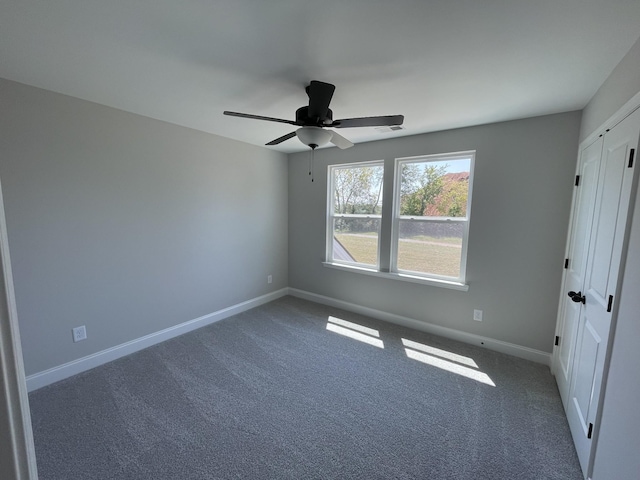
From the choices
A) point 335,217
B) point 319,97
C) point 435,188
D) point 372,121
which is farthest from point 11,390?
point 335,217

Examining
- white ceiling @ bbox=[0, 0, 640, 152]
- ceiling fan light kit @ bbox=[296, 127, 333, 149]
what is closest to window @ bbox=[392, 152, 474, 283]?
white ceiling @ bbox=[0, 0, 640, 152]

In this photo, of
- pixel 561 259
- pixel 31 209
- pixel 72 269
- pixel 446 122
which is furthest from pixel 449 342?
pixel 31 209

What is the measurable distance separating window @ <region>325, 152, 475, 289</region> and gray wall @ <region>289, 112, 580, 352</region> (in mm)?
139

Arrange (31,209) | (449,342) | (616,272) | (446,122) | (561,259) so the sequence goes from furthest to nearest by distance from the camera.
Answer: (449,342)
(446,122)
(561,259)
(31,209)
(616,272)

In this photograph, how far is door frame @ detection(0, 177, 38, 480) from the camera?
47 cm

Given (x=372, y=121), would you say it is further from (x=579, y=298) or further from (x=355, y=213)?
(x=355, y=213)

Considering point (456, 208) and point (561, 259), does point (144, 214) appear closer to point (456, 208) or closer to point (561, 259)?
point (456, 208)

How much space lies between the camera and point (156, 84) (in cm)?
207

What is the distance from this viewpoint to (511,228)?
9.09ft

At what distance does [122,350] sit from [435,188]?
3.81m

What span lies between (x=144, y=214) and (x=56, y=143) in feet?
2.82

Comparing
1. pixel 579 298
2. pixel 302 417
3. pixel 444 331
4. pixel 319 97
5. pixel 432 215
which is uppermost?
pixel 319 97

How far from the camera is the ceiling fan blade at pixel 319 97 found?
5.69 feet

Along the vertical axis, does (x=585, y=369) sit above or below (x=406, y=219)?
below
